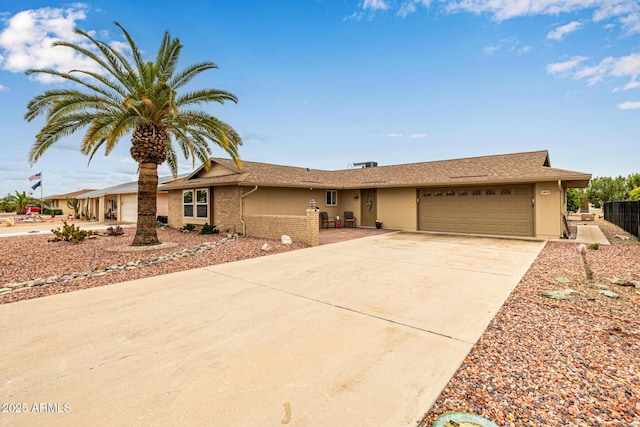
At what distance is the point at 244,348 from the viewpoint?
320 centimetres

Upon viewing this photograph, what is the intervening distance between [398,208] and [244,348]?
45.4 feet

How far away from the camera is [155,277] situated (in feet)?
20.8

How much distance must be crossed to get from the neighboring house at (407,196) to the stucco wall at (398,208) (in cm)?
5

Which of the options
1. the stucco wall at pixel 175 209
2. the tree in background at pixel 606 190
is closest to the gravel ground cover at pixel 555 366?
the stucco wall at pixel 175 209

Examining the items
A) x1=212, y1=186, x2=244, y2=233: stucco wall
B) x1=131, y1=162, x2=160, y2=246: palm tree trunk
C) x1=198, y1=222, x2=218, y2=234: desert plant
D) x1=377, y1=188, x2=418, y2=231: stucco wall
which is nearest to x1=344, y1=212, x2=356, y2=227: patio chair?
x1=377, y1=188, x2=418, y2=231: stucco wall

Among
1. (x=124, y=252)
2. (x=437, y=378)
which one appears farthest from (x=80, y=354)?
(x=124, y=252)

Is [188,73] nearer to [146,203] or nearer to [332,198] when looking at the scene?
[146,203]

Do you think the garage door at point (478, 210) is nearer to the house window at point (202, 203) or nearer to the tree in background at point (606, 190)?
the house window at point (202, 203)

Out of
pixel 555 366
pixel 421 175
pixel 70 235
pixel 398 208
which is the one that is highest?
pixel 421 175

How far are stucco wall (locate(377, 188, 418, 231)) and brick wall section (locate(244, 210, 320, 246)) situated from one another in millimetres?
6220

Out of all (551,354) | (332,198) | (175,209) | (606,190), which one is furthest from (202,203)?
(606,190)

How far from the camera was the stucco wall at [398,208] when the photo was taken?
1527 cm

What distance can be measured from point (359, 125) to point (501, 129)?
9.54 metres

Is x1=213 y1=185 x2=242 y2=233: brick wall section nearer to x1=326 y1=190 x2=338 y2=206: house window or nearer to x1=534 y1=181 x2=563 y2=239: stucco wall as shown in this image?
x1=326 y1=190 x2=338 y2=206: house window
